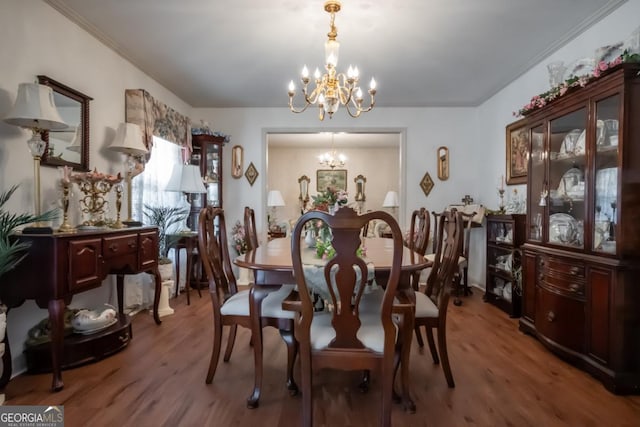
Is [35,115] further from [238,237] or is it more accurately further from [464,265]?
[464,265]

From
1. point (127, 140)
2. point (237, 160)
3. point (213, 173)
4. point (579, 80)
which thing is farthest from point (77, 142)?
point (579, 80)

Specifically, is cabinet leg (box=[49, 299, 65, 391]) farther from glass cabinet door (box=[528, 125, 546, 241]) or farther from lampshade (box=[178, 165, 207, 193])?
glass cabinet door (box=[528, 125, 546, 241])

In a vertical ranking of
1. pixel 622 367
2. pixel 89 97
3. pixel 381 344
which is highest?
pixel 89 97

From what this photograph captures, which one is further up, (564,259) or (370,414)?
(564,259)

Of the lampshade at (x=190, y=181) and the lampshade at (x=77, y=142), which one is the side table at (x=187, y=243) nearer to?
the lampshade at (x=190, y=181)

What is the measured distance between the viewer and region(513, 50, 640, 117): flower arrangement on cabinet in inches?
75.7

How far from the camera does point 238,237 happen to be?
4738 millimetres

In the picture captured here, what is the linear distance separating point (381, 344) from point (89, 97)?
9.30 ft

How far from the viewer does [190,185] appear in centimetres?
385

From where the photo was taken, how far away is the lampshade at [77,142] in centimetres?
256

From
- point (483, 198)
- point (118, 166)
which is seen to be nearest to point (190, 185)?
point (118, 166)

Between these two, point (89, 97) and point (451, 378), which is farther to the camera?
point (89, 97)

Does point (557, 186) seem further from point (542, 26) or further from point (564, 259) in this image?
point (542, 26)

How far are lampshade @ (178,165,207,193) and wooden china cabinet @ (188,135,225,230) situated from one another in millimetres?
585
